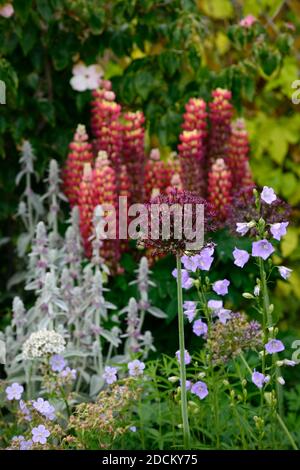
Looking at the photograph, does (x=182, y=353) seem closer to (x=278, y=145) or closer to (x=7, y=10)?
(x=7, y=10)

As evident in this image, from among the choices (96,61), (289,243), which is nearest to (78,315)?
(96,61)

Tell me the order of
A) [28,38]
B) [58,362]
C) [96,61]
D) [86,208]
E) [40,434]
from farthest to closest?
[96,61], [28,38], [86,208], [58,362], [40,434]

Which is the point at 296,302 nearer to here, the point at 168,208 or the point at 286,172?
the point at 286,172

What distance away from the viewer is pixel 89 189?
11.8 ft

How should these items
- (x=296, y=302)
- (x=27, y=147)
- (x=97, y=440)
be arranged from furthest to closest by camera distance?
1. (x=296, y=302)
2. (x=27, y=147)
3. (x=97, y=440)

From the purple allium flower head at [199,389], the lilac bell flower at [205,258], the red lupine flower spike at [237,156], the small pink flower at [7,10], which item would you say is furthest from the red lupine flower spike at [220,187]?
the lilac bell flower at [205,258]

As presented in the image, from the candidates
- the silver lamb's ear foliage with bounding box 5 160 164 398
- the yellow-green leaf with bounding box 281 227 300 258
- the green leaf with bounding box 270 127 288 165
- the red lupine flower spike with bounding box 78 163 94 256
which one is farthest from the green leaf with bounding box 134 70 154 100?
the yellow-green leaf with bounding box 281 227 300 258

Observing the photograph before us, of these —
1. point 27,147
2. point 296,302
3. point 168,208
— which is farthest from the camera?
point 296,302

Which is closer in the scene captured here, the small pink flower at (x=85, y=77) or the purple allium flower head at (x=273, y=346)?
the purple allium flower head at (x=273, y=346)

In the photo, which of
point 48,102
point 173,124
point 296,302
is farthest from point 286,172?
point 48,102

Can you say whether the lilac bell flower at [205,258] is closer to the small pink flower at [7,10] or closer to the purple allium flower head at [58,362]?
the purple allium flower head at [58,362]
